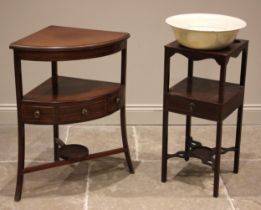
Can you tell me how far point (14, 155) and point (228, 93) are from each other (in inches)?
52.8

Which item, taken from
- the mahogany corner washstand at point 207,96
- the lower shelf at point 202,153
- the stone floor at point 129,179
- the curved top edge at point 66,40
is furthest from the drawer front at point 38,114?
the lower shelf at point 202,153

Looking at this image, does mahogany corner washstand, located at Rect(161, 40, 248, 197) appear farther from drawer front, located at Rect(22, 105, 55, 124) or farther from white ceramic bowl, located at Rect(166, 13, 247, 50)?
drawer front, located at Rect(22, 105, 55, 124)

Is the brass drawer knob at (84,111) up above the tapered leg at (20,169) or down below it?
above

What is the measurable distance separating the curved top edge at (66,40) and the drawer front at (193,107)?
1.33ft

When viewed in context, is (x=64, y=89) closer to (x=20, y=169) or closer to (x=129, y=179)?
(x=20, y=169)

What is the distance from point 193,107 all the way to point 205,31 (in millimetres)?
390

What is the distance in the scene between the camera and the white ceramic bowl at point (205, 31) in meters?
2.38

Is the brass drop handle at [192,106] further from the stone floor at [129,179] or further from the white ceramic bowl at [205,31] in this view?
the stone floor at [129,179]

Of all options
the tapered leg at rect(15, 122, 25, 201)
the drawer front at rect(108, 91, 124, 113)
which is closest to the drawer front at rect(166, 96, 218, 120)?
the drawer front at rect(108, 91, 124, 113)

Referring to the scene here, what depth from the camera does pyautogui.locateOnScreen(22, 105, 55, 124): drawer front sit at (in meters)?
2.43

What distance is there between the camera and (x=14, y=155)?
3.09 m

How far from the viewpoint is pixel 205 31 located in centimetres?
237

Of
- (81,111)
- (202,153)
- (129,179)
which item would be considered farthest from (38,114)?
(202,153)

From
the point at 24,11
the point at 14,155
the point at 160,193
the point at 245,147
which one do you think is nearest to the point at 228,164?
the point at 245,147
